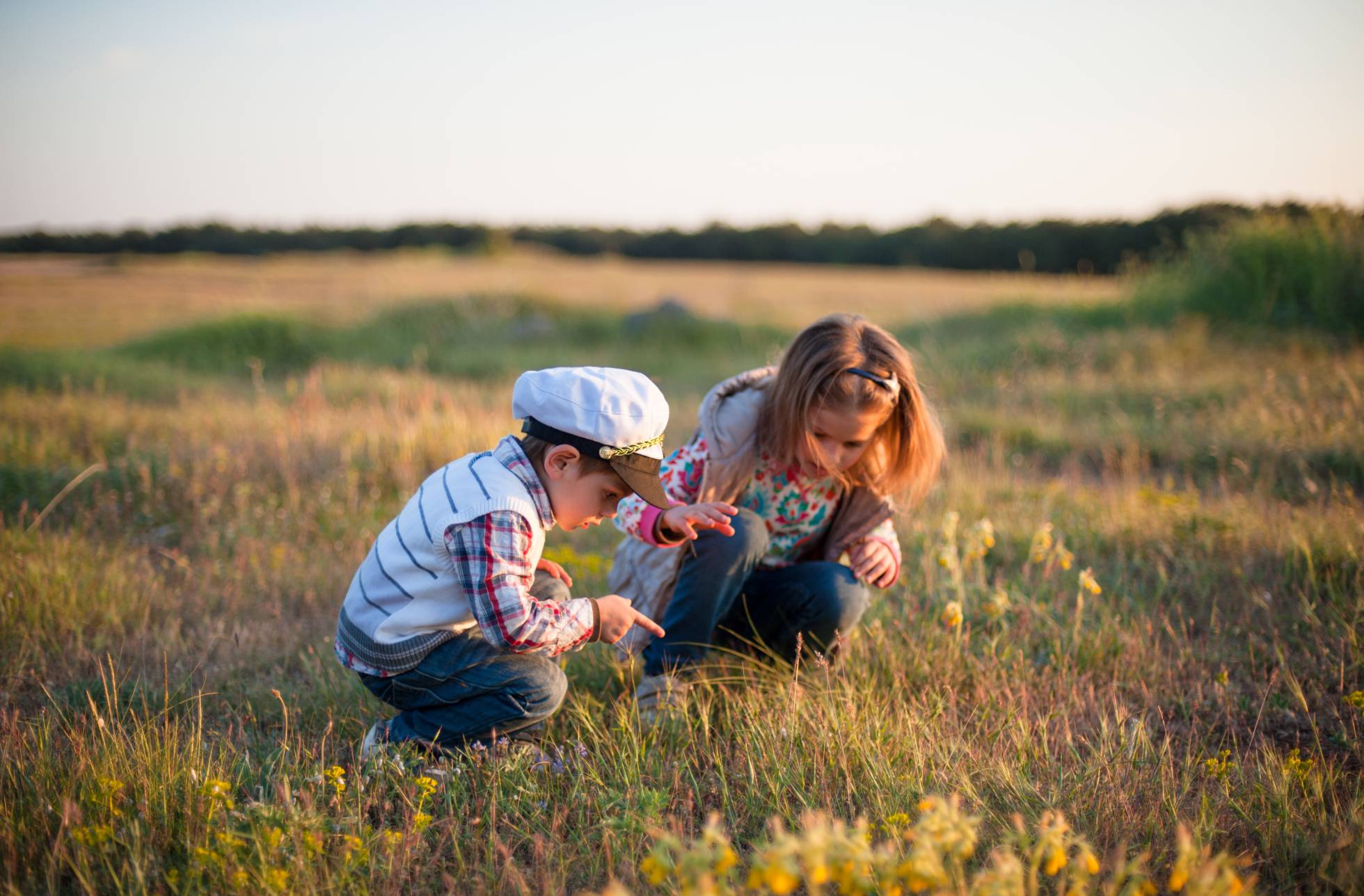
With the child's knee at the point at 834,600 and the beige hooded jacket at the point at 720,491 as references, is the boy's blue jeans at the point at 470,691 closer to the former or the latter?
the beige hooded jacket at the point at 720,491

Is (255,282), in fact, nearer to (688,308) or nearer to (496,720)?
(688,308)

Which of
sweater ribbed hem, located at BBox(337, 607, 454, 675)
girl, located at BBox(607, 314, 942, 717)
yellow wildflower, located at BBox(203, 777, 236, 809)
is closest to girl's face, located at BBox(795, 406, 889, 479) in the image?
girl, located at BBox(607, 314, 942, 717)

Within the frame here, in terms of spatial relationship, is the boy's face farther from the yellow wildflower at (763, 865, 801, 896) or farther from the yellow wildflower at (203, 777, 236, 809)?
the yellow wildflower at (763, 865, 801, 896)

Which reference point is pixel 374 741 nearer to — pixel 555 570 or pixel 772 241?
pixel 555 570

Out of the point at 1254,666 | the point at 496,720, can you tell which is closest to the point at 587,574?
the point at 496,720

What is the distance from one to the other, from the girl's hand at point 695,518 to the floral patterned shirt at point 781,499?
31 centimetres

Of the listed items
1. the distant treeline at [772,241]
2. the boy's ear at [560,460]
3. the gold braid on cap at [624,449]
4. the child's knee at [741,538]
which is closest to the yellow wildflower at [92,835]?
the boy's ear at [560,460]

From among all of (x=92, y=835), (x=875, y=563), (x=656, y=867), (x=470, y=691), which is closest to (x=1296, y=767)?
(x=875, y=563)

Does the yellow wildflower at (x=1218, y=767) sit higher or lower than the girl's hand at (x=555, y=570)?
lower

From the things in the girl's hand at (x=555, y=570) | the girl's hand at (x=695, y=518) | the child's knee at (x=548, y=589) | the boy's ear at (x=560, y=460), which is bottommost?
the child's knee at (x=548, y=589)

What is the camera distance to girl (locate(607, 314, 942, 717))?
273 centimetres

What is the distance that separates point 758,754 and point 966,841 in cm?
116

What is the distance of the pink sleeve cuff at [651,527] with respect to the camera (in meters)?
2.58

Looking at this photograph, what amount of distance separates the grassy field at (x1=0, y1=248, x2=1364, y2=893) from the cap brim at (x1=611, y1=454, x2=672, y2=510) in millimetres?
709
